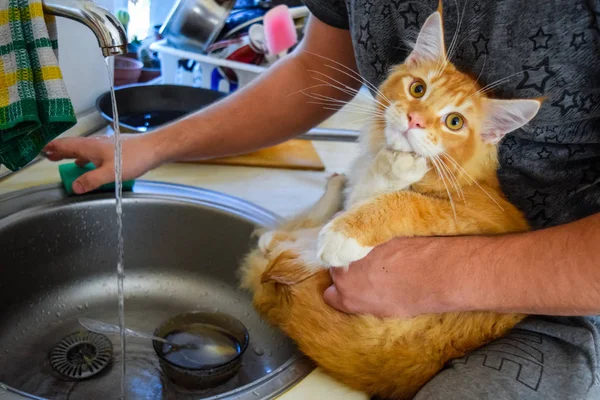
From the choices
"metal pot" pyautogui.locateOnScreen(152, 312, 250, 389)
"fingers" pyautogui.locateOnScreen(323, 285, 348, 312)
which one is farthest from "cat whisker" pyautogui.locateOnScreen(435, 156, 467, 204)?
"metal pot" pyautogui.locateOnScreen(152, 312, 250, 389)

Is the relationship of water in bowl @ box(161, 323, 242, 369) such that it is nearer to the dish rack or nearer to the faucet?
the faucet

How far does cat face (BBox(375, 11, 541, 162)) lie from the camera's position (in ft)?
2.67

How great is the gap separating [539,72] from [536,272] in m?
0.30

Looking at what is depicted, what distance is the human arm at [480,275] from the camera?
0.70 metres

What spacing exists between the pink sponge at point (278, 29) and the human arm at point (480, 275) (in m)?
1.10

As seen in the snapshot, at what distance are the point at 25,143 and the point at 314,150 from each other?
89cm

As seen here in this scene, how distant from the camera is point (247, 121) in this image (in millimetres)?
1178

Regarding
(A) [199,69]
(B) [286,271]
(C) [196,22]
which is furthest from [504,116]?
(A) [199,69]

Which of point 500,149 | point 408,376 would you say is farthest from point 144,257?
point 500,149

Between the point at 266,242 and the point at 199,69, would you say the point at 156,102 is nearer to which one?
the point at 199,69

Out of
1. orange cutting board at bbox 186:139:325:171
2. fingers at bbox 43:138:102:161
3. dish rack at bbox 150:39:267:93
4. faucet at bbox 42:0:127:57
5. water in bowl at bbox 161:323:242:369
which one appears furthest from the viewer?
dish rack at bbox 150:39:267:93

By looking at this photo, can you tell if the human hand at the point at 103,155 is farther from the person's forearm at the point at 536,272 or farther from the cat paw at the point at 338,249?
the person's forearm at the point at 536,272

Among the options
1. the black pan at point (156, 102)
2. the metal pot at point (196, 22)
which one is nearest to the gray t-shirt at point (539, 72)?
the black pan at point (156, 102)

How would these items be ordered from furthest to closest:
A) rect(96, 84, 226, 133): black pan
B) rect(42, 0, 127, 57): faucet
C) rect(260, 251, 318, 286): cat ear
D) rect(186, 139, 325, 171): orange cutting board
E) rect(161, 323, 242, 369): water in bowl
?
rect(96, 84, 226, 133): black pan → rect(186, 139, 325, 171): orange cutting board → rect(161, 323, 242, 369): water in bowl → rect(260, 251, 318, 286): cat ear → rect(42, 0, 127, 57): faucet
